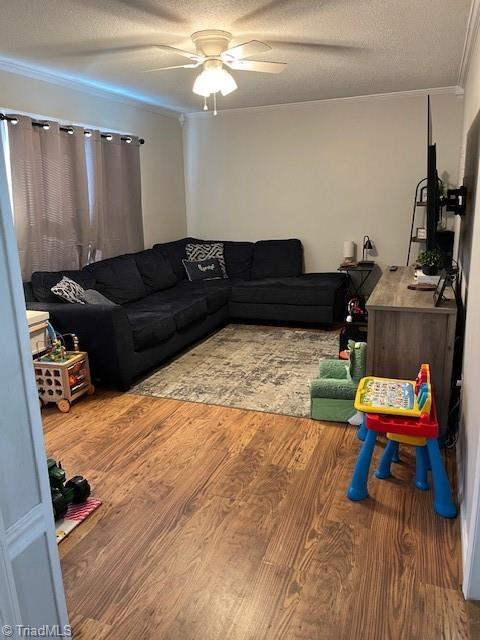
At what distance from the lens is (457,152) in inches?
198

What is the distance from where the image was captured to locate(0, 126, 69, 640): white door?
109cm

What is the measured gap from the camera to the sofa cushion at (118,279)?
441cm

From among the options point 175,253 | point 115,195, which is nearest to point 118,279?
point 115,195

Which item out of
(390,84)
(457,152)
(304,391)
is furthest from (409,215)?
(304,391)

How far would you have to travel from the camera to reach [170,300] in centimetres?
466

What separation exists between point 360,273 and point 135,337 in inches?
120

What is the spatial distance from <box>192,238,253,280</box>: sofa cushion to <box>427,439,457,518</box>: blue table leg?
152 inches

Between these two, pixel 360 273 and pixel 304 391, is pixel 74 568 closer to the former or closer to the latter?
pixel 304 391

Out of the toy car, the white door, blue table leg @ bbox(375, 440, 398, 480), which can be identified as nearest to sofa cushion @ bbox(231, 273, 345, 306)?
blue table leg @ bbox(375, 440, 398, 480)

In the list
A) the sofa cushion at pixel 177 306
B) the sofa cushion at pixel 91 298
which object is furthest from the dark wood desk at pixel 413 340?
the sofa cushion at pixel 91 298

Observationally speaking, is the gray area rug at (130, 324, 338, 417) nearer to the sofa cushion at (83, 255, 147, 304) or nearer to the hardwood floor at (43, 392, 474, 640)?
the hardwood floor at (43, 392, 474, 640)

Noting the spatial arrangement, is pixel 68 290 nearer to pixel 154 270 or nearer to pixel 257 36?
pixel 154 270

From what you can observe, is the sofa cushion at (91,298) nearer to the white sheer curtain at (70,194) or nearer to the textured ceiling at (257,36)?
the white sheer curtain at (70,194)

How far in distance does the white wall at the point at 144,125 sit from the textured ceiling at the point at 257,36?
0.71ft
